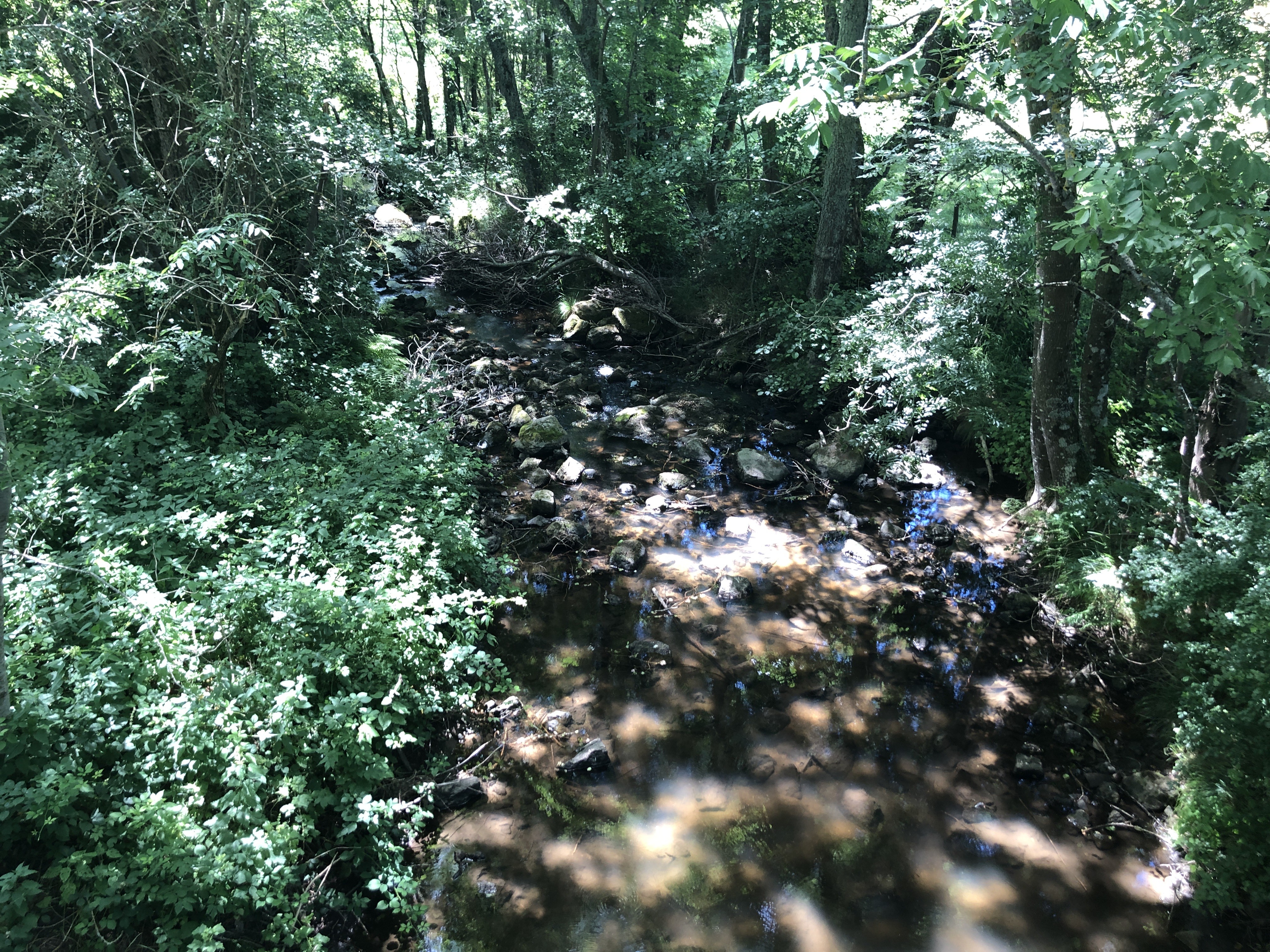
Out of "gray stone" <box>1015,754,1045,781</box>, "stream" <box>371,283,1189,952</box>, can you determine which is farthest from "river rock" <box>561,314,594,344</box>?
"gray stone" <box>1015,754,1045,781</box>

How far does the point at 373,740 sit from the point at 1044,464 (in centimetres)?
633

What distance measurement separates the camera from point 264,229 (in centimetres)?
448

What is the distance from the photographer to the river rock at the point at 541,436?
8484mm

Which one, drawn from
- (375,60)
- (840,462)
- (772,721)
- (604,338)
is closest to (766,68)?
(604,338)

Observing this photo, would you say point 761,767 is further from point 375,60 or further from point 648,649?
point 375,60

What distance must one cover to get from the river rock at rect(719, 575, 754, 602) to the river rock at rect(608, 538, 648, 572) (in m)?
0.80

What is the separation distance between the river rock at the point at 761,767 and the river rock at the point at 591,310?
31.2 feet

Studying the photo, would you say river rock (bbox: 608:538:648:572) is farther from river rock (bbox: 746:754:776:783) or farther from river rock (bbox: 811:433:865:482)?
river rock (bbox: 811:433:865:482)

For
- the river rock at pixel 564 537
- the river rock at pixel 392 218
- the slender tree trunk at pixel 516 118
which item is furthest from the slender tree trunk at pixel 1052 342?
the river rock at pixel 392 218

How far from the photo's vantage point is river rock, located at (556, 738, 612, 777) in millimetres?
4434

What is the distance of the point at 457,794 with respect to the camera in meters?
4.17

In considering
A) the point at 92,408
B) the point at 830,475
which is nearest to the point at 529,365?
the point at 830,475

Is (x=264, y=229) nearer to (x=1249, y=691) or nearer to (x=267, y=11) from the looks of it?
(x=267, y=11)

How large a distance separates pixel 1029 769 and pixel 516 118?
1481cm
